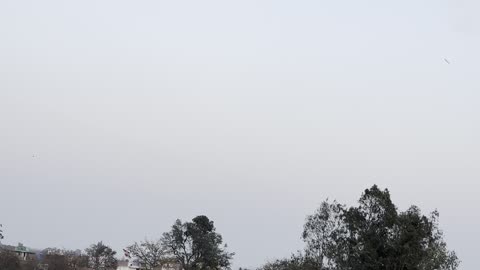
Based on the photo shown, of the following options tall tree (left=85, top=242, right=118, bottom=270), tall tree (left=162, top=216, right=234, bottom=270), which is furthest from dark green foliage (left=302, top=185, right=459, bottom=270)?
tall tree (left=85, top=242, right=118, bottom=270)

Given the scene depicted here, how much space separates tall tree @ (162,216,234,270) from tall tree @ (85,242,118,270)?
40.0 metres

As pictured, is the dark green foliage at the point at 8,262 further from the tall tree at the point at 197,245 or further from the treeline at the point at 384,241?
the treeline at the point at 384,241

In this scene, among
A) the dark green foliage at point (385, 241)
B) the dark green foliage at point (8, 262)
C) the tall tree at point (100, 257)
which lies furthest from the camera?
the tall tree at point (100, 257)

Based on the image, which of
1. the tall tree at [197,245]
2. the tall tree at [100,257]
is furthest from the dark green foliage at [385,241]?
the tall tree at [100,257]

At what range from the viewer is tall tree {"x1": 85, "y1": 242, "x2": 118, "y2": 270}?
427ft

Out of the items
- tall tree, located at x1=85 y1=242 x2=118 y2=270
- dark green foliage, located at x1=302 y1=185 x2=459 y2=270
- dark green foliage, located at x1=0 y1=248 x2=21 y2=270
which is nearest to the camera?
dark green foliage, located at x1=302 y1=185 x2=459 y2=270

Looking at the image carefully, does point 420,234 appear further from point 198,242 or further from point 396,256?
point 198,242

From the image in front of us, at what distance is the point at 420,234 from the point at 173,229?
2109 inches

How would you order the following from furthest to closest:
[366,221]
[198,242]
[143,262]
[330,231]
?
[143,262], [198,242], [330,231], [366,221]

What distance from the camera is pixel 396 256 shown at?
147ft

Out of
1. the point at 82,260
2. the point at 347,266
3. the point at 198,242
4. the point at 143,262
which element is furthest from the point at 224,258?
the point at 347,266

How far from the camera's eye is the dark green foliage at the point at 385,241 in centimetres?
4466

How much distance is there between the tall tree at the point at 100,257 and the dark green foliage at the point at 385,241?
8771cm

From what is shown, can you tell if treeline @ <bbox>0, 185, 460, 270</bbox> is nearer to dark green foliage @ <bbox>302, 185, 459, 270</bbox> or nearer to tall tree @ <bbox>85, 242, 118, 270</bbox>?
dark green foliage @ <bbox>302, 185, 459, 270</bbox>
